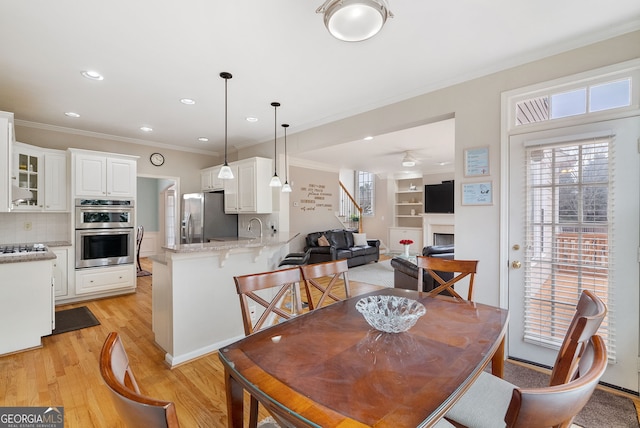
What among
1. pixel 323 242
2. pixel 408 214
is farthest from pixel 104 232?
pixel 408 214

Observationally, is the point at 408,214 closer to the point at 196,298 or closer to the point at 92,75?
the point at 196,298

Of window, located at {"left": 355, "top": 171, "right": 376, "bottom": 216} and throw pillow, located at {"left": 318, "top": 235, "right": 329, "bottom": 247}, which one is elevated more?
window, located at {"left": 355, "top": 171, "right": 376, "bottom": 216}

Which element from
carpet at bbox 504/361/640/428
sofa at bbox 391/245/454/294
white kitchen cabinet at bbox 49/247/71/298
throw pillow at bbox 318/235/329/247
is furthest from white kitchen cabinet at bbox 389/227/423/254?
white kitchen cabinet at bbox 49/247/71/298

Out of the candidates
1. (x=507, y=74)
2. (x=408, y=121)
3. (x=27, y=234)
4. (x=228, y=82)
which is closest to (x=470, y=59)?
(x=507, y=74)

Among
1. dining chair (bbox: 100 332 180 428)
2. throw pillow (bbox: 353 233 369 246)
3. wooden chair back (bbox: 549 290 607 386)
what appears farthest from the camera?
throw pillow (bbox: 353 233 369 246)

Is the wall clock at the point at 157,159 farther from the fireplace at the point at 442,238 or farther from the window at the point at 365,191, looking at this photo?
the fireplace at the point at 442,238

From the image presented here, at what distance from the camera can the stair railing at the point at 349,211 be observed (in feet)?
30.2

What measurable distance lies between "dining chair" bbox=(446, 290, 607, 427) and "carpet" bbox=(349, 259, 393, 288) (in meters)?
4.14

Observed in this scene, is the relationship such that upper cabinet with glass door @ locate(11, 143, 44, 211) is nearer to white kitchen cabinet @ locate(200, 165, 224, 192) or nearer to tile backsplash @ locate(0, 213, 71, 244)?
tile backsplash @ locate(0, 213, 71, 244)

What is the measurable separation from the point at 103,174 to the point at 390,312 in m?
4.85

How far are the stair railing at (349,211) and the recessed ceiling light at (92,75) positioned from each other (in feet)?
22.4

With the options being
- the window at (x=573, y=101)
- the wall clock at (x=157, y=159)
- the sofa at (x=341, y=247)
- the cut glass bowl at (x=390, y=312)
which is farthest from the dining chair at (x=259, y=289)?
the wall clock at (x=157, y=159)

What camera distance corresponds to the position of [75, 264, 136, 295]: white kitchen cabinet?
433 centimetres

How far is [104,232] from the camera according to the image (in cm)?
452
